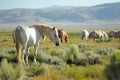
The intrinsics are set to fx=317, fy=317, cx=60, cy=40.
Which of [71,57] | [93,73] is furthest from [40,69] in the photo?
[71,57]

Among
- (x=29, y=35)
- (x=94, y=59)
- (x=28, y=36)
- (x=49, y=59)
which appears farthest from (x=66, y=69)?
(x=94, y=59)

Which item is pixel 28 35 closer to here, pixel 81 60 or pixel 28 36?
pixel 28 36

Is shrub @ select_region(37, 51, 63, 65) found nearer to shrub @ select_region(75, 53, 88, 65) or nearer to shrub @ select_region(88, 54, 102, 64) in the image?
shrub @ select_region(75, 53, 88, 65)

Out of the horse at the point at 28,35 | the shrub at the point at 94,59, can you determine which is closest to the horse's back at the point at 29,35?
the horse at the point at 28,35

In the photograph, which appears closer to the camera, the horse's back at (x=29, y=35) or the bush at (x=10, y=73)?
the bush at (x=10, y=73)

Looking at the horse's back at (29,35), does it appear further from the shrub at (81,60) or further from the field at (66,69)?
the shrub at (81,60)

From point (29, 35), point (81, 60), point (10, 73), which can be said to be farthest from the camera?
point (81, 60)

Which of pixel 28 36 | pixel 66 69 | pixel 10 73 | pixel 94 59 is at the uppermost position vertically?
pixel 28 36

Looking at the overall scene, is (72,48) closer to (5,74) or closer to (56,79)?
(56,79)

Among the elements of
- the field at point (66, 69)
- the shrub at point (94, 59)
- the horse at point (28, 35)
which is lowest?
the shrub at point (94, 59)

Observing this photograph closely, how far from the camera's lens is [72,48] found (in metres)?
16.8

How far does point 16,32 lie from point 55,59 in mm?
2478

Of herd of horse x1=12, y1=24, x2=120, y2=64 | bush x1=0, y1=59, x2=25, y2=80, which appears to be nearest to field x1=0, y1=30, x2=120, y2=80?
bush x1=0, y1=59, x2=25, y2=80

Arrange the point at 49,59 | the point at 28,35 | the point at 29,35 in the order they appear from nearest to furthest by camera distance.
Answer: the point at 28,35 < the point at 29,35 < the point at 49,59
